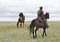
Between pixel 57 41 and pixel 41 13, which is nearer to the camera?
pixel 57 41

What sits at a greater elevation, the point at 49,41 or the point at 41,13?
the point at 41,13

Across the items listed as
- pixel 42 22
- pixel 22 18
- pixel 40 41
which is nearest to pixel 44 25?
pixel 42 22

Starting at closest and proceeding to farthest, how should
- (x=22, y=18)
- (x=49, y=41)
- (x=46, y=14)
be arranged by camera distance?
(x=49, y=41) → (x=46, y=14) → (x=22, y=18)

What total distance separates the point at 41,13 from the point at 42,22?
89 cm

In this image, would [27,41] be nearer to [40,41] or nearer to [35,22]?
[40,41]

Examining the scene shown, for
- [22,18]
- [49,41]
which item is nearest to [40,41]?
[49,41]

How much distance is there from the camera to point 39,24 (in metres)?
20.7

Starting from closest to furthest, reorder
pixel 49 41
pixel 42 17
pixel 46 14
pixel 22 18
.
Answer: pixel 49 41
pixel 42 17
pixel 46 14
pixel 22 18

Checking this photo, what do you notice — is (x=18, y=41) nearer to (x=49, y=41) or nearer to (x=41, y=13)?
(x=49, y=41)

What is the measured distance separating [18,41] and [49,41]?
2.21 metres

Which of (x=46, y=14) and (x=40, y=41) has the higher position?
(x=46, y=14)

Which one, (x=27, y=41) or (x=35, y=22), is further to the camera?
(x=35, y=22)

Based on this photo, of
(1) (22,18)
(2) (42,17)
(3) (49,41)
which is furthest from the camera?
(1) (22,18)

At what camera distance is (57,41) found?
60.1 ft
